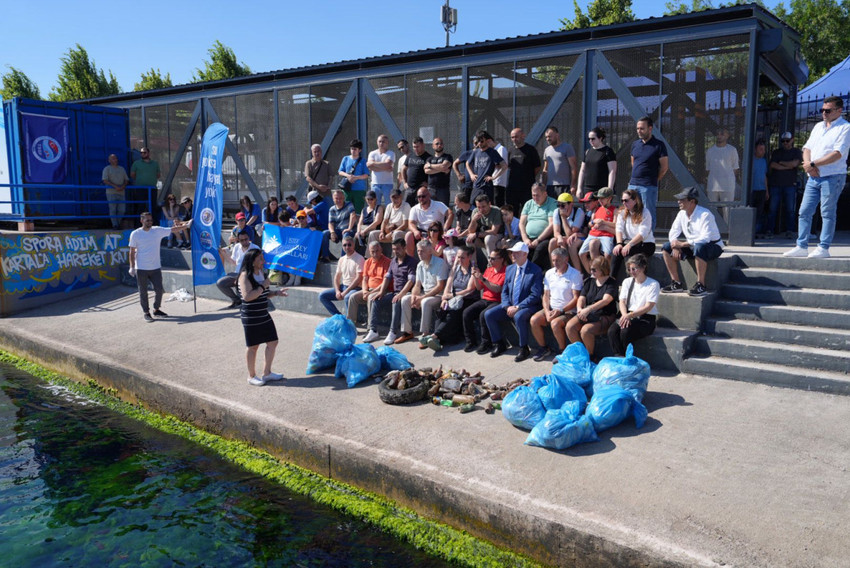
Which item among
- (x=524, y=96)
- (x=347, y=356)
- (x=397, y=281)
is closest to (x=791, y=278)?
(x=397, y=281)

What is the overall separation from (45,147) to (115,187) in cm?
168

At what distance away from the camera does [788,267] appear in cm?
770

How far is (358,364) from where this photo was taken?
736cm

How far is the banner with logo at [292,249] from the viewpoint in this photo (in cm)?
1116

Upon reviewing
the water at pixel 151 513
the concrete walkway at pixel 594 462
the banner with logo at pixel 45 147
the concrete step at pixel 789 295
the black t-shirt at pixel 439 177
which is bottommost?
the water at pixel 151 513

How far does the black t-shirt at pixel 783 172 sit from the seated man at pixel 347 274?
292 inches

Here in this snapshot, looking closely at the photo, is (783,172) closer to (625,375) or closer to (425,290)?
(425,290)

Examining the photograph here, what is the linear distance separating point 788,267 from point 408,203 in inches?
217

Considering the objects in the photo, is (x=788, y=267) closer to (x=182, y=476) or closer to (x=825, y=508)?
(x=825, y=508)

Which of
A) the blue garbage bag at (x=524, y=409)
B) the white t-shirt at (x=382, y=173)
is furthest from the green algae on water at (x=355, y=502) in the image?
the white t-shirt at (x=382, y=173)

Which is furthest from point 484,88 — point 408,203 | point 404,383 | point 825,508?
point 825,508

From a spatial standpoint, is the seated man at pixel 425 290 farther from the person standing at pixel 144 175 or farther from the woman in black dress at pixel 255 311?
the person standing at pixel 144 175

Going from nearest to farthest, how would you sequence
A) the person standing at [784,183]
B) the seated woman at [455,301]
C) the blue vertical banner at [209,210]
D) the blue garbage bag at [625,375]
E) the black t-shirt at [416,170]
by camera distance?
the blue garbage bag at [625,375], the seated woman at [455,301], the black t-shirt at [416,170], the blue vertical banner at [209,210], the person standing at [784,183]

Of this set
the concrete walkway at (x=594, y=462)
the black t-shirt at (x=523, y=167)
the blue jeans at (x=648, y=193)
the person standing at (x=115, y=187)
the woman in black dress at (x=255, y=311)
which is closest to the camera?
the concrete walkway at (x=594, y=462)
